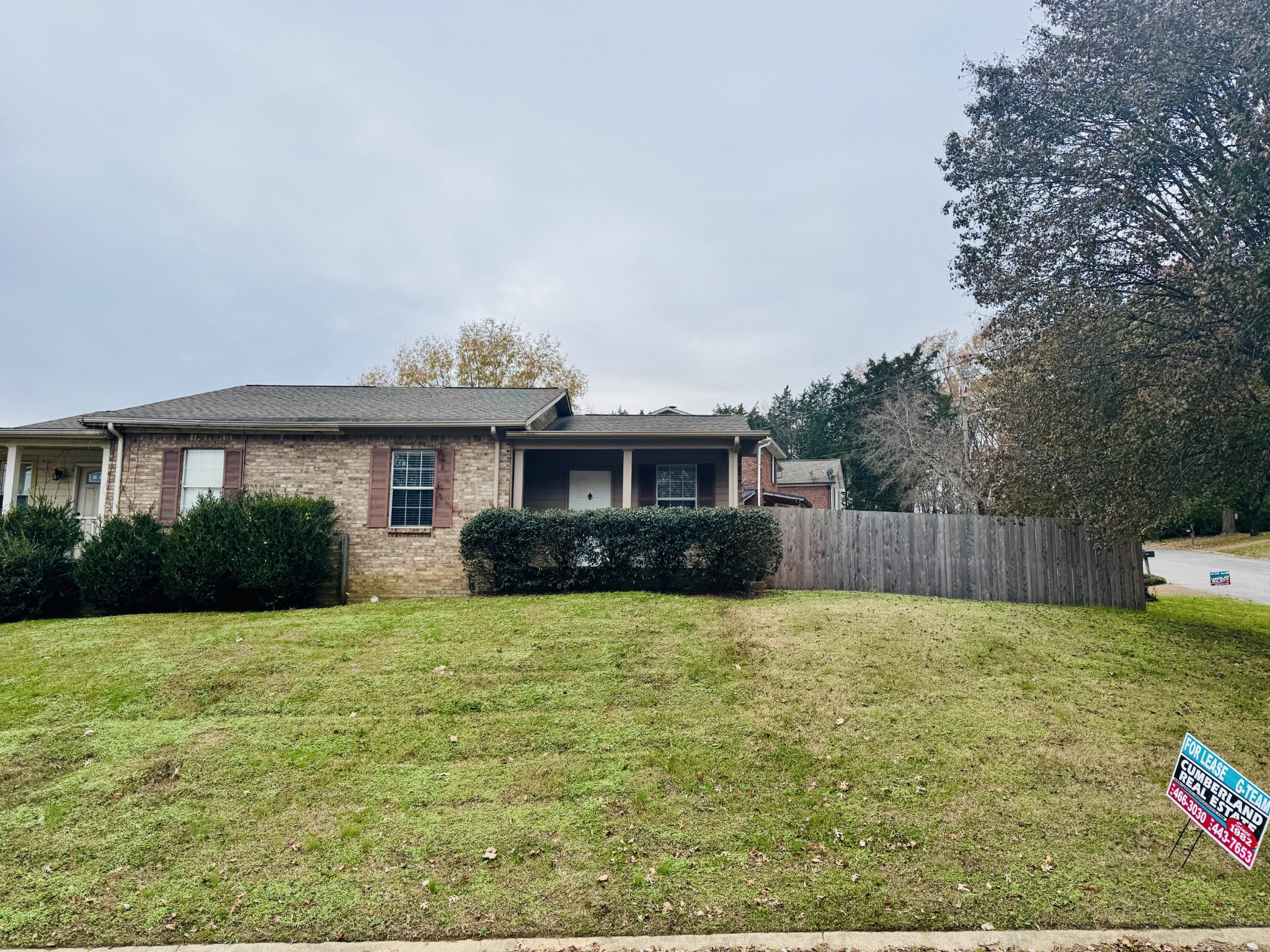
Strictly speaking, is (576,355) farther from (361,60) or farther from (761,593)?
(761,593)

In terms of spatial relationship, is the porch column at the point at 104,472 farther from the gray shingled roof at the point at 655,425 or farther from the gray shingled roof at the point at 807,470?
the gray shingled roof at the point at 807,470

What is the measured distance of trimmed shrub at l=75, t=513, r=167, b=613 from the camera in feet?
37.2

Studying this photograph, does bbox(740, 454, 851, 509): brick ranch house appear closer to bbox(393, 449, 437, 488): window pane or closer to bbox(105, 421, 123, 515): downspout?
bbox(393, 449, 437, 488): window pane

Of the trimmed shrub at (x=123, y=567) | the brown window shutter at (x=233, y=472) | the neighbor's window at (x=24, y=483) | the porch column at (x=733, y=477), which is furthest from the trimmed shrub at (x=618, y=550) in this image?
the neighbor's window at (x=24, y=483)

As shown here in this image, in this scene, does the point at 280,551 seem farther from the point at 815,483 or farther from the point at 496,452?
the point at 815,483

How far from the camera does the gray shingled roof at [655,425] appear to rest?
13617 mm

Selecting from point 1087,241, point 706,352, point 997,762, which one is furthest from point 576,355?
point 997,762

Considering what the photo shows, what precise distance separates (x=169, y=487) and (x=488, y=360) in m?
22.7

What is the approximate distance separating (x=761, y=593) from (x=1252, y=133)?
8599 mm

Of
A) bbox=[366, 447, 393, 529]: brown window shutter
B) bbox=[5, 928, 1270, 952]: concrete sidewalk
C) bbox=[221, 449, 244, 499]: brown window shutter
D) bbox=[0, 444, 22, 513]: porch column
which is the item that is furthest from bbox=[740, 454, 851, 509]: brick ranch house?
bbox=[5, 928, 1270, 952]: concrete sidewalk

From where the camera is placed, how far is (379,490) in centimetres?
1310

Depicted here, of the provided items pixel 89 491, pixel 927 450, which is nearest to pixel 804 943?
pixel 89 491

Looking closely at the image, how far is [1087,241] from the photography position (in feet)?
29.7

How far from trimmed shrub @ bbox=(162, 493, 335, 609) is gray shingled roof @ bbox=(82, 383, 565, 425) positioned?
204 centimetres
